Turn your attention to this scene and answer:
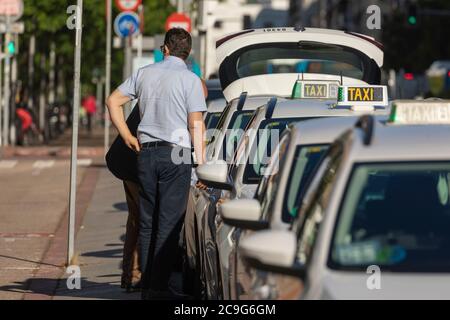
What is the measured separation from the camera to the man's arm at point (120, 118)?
1055 cm

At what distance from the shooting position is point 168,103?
10.5 m

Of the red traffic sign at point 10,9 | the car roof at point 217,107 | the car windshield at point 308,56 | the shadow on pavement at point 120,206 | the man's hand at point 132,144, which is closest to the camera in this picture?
the man's hand at point 132,144

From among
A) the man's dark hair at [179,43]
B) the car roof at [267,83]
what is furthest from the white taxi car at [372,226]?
the car roof at [267,83]

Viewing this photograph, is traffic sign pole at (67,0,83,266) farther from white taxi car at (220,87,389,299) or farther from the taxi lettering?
white taxi car at (220,87,389,299)

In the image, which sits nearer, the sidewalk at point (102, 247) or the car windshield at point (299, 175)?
the car windshield at point (299, 175)

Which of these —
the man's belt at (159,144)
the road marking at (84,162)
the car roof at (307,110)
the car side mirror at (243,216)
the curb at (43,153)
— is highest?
the car side mirror at (243,216)

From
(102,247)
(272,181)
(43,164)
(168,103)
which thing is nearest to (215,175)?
(272,181)

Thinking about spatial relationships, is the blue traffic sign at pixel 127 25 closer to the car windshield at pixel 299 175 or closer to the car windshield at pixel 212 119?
the car windshield at pixel 212 119

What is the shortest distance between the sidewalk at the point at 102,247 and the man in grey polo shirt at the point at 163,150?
99cm

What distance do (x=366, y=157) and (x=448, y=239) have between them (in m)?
0.45

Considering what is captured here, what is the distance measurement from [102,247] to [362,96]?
6.04 metres

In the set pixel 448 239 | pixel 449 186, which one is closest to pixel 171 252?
pixel 449 186

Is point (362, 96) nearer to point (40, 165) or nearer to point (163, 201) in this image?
point (163, 201)
